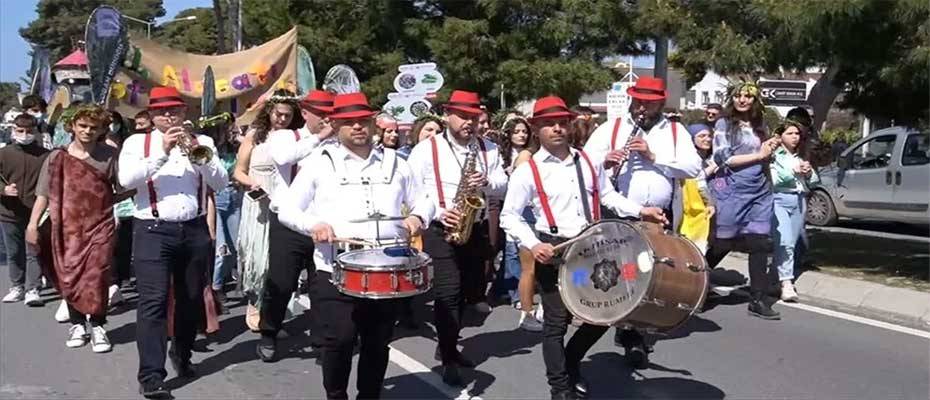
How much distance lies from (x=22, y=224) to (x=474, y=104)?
17.4 feet

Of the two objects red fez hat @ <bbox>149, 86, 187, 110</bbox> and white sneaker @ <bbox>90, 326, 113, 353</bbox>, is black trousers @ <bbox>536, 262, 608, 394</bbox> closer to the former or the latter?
red fez hat @ <bbox>149, 86, 187, 110</bbox>

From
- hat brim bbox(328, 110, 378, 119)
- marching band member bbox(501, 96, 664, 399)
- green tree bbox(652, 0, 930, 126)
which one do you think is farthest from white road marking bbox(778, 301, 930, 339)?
hat brim bbox(328, 110, 378, 119)

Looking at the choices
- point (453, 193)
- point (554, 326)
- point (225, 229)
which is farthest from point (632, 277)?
point (225, 229)

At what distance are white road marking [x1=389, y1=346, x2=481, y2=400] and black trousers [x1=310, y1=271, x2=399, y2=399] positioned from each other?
91cm

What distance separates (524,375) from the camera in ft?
21.4

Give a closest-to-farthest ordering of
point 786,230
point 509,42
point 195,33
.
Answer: point 786,230, point 509,42, point 195,33

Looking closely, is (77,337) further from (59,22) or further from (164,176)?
(59,22)

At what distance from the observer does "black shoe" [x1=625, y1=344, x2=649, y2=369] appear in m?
6.65

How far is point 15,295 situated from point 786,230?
23.3ft

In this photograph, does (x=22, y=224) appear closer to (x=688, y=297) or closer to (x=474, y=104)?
(x=474, y=104)

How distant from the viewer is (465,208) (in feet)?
20.1

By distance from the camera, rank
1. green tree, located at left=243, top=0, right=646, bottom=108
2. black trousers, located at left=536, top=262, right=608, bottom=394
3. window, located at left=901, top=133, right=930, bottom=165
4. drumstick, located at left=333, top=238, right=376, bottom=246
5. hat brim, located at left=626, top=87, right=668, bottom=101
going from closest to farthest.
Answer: drumstick, located at left=333, top=238, right=376, bottom=246 → black trousers, located at left=536, top=262, right=608, bottom=394 → hat brim, located at left=626, top=87, right=668, bottom=101 → window, located at left=901, top=133, right=930, bottom=165 → green tree, located at left=243, top=0, right=646, bottom=108

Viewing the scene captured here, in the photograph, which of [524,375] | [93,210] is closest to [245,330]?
[93,210]

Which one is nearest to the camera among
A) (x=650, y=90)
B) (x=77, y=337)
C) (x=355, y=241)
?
(x=355, y=241)
